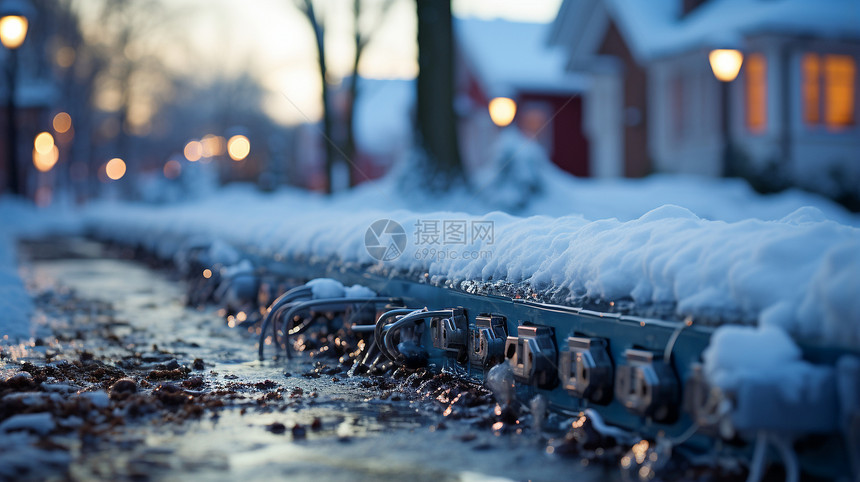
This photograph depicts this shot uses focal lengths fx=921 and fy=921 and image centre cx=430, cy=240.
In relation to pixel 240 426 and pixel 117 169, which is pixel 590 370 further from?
pixel 117 169

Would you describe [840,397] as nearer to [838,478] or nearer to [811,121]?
[838,478]

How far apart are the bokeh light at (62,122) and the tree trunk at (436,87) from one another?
139 feet

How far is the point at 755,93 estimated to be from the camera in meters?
19.7

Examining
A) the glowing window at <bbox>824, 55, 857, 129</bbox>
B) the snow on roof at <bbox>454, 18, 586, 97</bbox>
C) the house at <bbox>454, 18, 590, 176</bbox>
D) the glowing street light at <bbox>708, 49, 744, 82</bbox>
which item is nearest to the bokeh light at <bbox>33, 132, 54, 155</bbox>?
the house at <bbox>454, 18, 590, 176</bbox>

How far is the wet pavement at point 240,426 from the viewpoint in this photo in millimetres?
3432

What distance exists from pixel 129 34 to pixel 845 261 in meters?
49.1

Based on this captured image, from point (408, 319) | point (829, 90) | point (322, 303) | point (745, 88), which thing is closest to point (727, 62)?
point (745, 88)

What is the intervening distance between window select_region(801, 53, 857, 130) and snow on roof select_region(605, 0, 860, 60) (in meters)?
0.69

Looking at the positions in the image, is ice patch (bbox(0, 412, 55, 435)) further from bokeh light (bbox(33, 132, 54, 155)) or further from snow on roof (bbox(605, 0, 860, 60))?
bokeh light (bbox(33, 132, 54, 155))

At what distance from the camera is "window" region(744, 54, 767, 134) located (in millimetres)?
19344

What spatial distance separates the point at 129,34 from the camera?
4769 centimetres

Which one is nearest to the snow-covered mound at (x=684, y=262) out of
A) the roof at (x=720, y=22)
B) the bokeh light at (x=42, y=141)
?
the roof at (x=720, y=22)

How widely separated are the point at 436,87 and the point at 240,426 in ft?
36.8

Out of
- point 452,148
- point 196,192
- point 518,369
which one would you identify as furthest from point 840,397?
point 196,192
